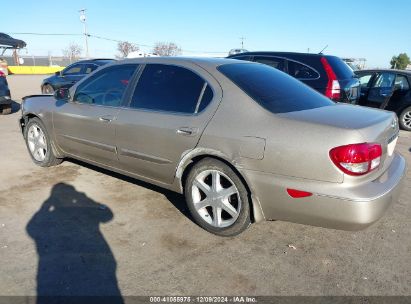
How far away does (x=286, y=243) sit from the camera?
3.23 metres

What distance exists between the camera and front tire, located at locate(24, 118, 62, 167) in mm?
5043

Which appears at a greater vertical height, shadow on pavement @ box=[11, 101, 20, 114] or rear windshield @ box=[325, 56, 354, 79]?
rear windshield @ box=[325, 56, 354, 79]

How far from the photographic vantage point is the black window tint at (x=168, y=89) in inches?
135

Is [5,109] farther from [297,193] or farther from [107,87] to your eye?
[297,193]

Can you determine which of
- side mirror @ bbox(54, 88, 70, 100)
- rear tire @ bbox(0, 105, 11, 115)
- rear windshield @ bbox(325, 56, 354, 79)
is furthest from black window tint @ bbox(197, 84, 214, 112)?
rear tire @ bbox(0, 105, 11, 115)

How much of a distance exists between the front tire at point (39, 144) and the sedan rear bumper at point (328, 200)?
3.28m

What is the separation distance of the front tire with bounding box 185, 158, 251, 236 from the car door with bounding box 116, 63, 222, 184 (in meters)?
0.25

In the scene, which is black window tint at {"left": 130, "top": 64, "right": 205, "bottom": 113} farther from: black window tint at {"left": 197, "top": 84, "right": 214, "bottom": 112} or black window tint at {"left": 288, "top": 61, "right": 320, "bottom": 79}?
black window tint at {"left": 288, "top": 61, "right": 320, "bottom": 79}

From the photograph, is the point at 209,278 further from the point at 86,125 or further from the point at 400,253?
the point at 86,125

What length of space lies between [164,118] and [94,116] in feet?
3.72

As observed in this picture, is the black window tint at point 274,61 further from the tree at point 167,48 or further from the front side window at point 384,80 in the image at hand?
the tree at point 167,48

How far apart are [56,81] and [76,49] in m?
78.0

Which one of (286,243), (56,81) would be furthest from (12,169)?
(56,81)

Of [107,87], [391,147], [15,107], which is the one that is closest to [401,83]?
[391,147]
